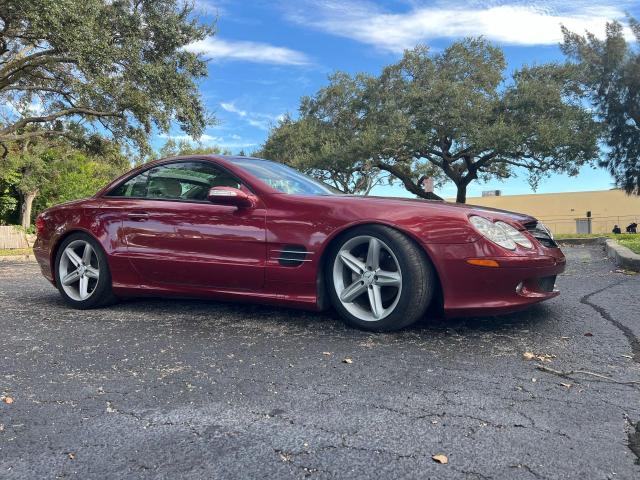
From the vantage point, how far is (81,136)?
61.9ft

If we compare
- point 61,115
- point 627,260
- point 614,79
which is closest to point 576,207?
point 614,79

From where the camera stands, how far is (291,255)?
12.1ft

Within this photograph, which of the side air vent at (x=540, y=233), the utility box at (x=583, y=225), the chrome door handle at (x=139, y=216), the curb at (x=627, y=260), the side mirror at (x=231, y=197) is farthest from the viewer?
the utility box at (x=583, y=225)

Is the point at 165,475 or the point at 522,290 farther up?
the point at 522,290

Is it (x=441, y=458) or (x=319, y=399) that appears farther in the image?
(x=319, y=399)

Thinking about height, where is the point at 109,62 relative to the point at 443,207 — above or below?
above

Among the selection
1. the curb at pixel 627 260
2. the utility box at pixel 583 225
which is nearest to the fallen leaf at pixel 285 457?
the curb at pixel 627 260

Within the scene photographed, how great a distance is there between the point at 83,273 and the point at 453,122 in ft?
66.2

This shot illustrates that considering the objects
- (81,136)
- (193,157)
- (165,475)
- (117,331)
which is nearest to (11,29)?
(81,136)

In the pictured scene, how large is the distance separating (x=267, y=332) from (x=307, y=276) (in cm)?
48

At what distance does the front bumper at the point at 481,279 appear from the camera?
326 cm

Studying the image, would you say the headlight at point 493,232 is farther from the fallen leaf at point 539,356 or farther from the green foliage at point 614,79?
the green foliage at point 614,79

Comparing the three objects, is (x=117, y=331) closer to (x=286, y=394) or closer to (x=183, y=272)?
(x=183, y=272)

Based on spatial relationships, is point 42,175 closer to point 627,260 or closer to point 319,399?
point 627,260
